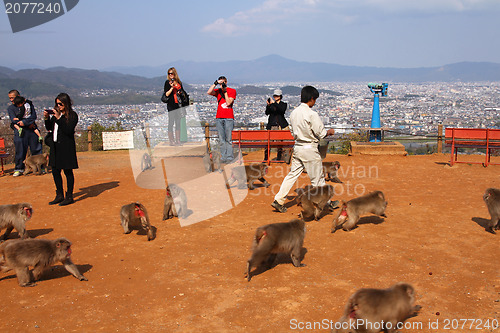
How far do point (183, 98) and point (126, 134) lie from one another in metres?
6.29

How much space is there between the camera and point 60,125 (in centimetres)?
917

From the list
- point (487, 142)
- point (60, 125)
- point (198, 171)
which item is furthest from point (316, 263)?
point (487, 142)

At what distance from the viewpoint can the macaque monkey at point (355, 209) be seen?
736 centimetres

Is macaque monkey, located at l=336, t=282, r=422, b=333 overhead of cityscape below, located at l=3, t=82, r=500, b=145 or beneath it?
beneath

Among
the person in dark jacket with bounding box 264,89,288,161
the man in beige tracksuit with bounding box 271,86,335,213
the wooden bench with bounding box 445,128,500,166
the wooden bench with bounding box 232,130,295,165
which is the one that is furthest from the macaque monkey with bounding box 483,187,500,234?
the person in dark jacket with bounding box 264,89,288,161

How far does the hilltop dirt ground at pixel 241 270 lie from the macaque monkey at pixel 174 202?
0.17m

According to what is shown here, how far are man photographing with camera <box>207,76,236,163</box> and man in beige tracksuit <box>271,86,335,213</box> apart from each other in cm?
512

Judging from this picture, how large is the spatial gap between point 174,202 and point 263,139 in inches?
225

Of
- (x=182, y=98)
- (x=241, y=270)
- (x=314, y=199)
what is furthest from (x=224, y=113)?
(x=241, y=270)

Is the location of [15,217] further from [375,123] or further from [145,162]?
[375,123]

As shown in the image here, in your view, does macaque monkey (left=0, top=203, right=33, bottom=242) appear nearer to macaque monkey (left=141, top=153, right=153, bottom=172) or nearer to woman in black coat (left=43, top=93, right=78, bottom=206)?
woman in black coat (left=43, top=93, right=78, bottom=206)

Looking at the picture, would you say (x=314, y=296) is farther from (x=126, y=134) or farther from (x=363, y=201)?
(x=126, y=134)

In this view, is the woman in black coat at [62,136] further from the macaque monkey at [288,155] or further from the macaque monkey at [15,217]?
the macaque monkey at [288,155]

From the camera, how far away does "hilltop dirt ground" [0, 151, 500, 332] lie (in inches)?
191
